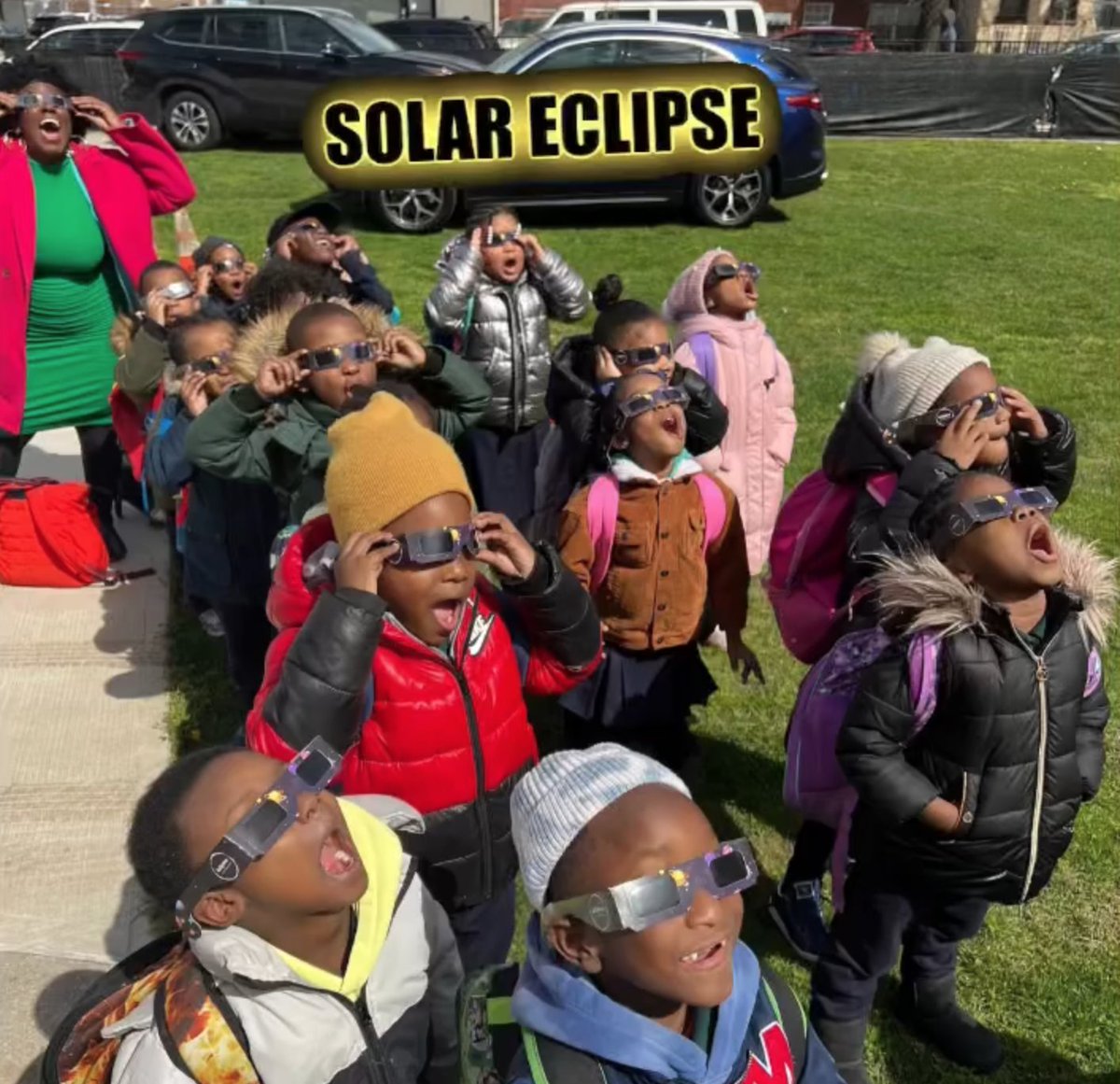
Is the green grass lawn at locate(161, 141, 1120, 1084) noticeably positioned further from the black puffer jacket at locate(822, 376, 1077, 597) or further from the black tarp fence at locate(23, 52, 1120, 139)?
the black puffer jacket at locate(822, 376, 1077, 597)

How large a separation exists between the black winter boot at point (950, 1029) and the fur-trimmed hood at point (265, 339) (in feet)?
7.70

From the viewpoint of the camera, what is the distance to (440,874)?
253cm

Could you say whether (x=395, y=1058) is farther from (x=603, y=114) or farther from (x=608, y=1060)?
(x=603, y=114)

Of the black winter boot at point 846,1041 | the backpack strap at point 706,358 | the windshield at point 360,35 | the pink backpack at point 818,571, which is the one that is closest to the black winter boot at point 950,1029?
the black winter boot at point 846,1041

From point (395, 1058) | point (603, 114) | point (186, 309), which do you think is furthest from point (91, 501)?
point (603, 114)

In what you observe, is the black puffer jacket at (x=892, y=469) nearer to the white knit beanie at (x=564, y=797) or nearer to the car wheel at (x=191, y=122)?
the white knit beanie at (x=564, y=797)

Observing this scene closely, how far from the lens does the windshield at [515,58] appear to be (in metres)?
11.8

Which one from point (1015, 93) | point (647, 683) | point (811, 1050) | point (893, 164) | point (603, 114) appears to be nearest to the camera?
point (811, 1050)

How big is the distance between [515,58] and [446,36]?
33.2ft

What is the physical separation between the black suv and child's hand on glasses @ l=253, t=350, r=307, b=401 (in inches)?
496

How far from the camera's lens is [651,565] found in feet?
11.1

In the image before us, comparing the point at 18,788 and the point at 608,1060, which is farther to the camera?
the point at 18,788

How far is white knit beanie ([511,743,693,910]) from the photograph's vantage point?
5.32 ft

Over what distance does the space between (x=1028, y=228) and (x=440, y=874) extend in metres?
12.1
